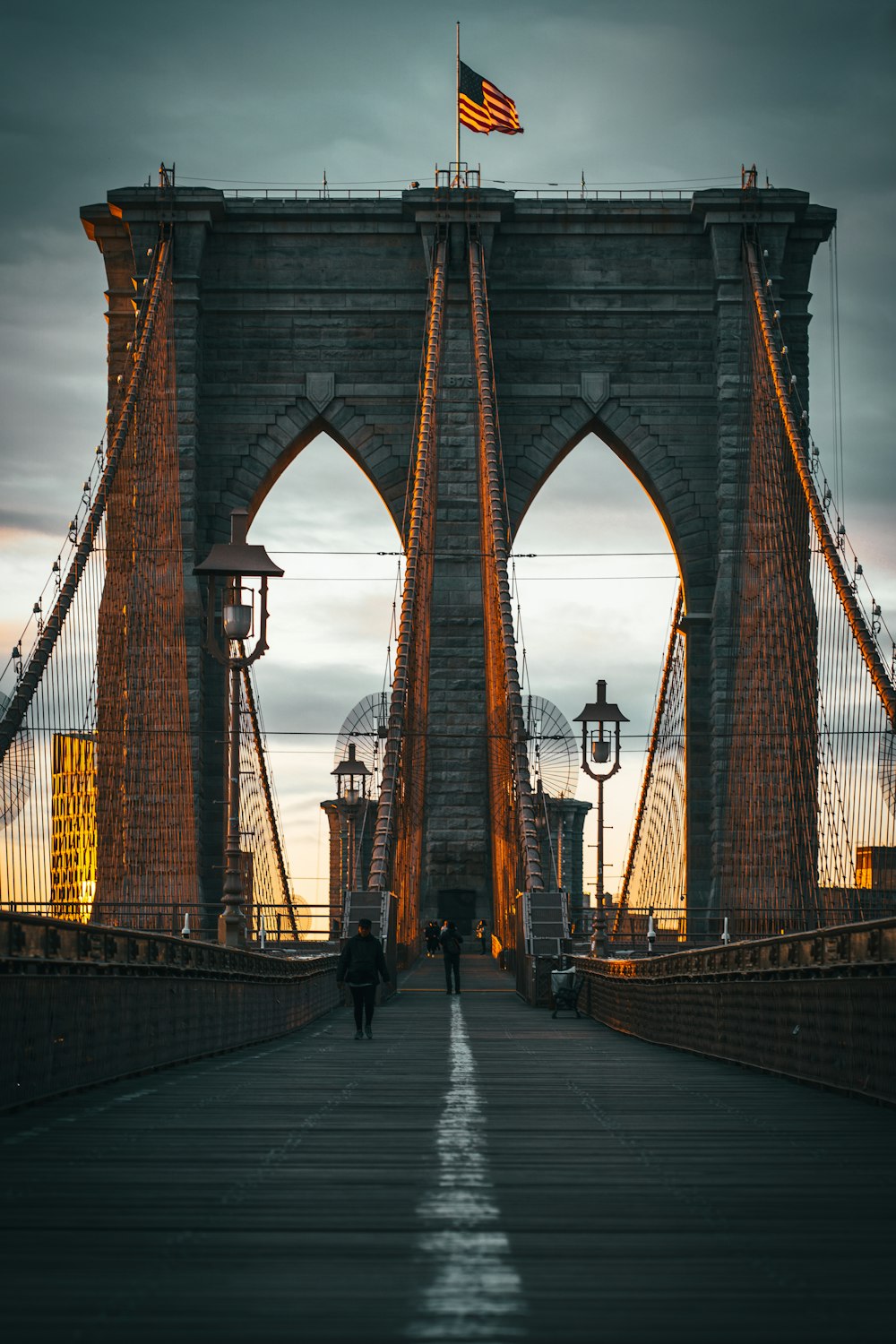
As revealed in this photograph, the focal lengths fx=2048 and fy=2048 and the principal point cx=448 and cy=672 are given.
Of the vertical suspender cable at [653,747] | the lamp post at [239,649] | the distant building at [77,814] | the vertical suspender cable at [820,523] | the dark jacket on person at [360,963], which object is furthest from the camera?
the vertical suspender cable at [653,747]

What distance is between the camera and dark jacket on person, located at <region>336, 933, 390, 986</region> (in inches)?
766

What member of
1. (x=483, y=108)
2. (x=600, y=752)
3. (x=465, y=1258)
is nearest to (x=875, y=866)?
(x=600, y=752)

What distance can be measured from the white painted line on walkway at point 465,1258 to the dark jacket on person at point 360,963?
34.9ft

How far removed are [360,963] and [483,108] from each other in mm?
39865

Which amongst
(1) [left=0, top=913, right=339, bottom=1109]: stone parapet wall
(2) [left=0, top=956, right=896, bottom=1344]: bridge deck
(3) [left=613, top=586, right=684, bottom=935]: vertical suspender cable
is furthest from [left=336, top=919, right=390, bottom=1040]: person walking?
(3) [left=613, top=586, right=684, bottom=935]: vertical suspender cable

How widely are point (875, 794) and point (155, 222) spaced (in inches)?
1166

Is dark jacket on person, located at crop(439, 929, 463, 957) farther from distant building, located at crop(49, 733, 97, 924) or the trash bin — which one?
distant building, located at crop(49, 733, 97, 924)

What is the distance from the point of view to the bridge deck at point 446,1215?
4.68 meters

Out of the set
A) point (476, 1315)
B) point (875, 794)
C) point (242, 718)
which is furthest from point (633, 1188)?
point (242, 718)

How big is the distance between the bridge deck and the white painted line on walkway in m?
0.01

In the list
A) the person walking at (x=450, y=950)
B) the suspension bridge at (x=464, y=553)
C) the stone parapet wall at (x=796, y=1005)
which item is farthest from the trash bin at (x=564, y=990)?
the stone parapet wall at (x=796, y=1005)

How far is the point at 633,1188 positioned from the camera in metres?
7.03

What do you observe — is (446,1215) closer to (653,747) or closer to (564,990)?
(564,990)

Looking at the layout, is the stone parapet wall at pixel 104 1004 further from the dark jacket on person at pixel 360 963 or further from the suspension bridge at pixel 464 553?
the suspension bridge at pixel 464 553
